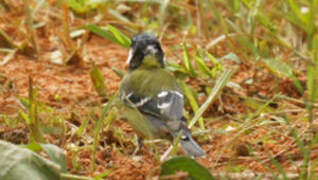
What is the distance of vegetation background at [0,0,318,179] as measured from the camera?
311cm

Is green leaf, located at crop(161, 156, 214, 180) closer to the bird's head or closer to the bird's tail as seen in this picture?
the bird's tail

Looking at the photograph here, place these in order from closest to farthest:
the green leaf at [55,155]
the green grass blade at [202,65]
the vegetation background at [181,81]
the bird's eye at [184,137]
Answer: the green leaf at [55,155] → the vegetation background at [181,81] → the bird's eye at [184,137] → the green grass blade at [202,65]

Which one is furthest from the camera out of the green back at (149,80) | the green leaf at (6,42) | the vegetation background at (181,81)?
the green leaf at (6,42)

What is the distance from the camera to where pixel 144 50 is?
169 inches

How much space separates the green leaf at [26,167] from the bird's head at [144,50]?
5.59 ft

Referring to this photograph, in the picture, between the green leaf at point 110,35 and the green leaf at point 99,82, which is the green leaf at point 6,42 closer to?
the green leaf at point 99,82

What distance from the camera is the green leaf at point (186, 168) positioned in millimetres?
2637

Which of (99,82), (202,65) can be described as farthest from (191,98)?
(99,82)

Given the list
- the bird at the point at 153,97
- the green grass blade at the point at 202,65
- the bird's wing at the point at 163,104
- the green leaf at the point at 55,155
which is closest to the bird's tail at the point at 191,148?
the bird at the point at 153,97

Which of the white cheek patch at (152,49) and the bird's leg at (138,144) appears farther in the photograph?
the white cheek patch at (152,49)

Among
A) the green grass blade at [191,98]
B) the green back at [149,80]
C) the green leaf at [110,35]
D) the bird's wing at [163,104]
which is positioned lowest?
the green grass blade at [191,98]

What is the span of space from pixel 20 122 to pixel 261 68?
1.98m

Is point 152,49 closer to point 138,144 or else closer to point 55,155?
point 138,144

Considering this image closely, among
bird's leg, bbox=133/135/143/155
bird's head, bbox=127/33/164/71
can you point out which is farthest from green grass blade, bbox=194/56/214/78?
bird's leg, bbox=133/135/143/155
